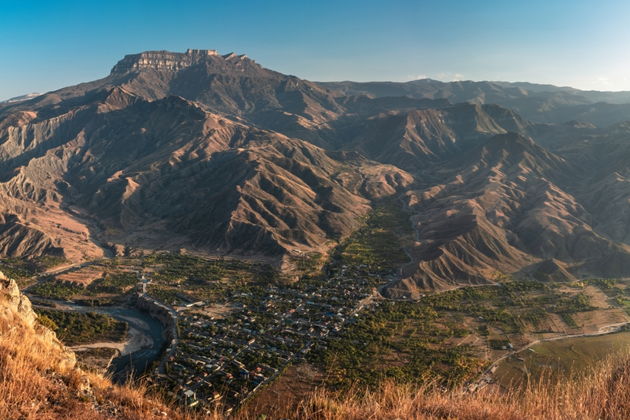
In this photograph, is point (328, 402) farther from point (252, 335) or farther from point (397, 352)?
point (252, 335)

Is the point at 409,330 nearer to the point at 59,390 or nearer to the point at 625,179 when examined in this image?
the point at 59,390

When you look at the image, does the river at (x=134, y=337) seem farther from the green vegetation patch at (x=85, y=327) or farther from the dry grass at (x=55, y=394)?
the dry grass at (x=55, y=394)

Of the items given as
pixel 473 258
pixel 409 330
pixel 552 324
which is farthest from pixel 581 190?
pixel 409 330

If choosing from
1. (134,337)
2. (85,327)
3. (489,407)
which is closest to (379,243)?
(134,337)

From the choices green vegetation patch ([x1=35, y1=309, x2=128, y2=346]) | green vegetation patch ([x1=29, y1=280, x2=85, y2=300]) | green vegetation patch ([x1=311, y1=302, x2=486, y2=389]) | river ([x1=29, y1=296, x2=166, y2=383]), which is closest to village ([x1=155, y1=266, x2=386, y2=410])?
river ([x1=29, y1=296, x2=166, y2=383])

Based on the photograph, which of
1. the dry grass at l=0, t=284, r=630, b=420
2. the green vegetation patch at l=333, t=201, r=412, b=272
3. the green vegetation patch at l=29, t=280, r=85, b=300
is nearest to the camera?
the dry grass at l=0, t=284, r=630, b=420

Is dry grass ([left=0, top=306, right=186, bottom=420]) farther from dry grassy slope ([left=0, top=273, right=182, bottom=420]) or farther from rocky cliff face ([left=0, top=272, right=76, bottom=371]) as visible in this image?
rocky cliff face ([left=0, top=272, right=76, bottom=371])

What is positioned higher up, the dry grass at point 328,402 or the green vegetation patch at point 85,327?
the dry grass at point 328,402

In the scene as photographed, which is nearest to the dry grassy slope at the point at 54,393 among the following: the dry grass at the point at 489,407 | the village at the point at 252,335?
the dry grass at the point at 489,407
